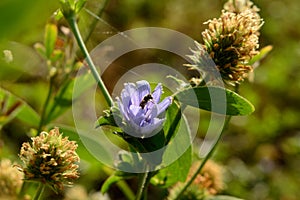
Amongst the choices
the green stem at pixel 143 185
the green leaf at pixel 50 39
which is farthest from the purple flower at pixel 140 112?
the green leaf at pixel 50 39

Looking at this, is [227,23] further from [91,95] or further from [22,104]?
[91,95]

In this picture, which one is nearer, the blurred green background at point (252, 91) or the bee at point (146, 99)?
the bee at point (146, 99)

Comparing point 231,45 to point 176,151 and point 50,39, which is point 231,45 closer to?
point 176,151

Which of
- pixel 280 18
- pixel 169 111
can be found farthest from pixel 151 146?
pixel 280 18

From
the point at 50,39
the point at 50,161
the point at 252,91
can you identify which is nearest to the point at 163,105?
the point at 50,161

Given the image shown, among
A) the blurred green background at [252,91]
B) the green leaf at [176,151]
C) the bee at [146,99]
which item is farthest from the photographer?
the blurred green background at [252,91]

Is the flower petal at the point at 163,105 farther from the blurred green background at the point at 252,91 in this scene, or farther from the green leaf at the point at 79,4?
the blurred green background at the point at 252,91
